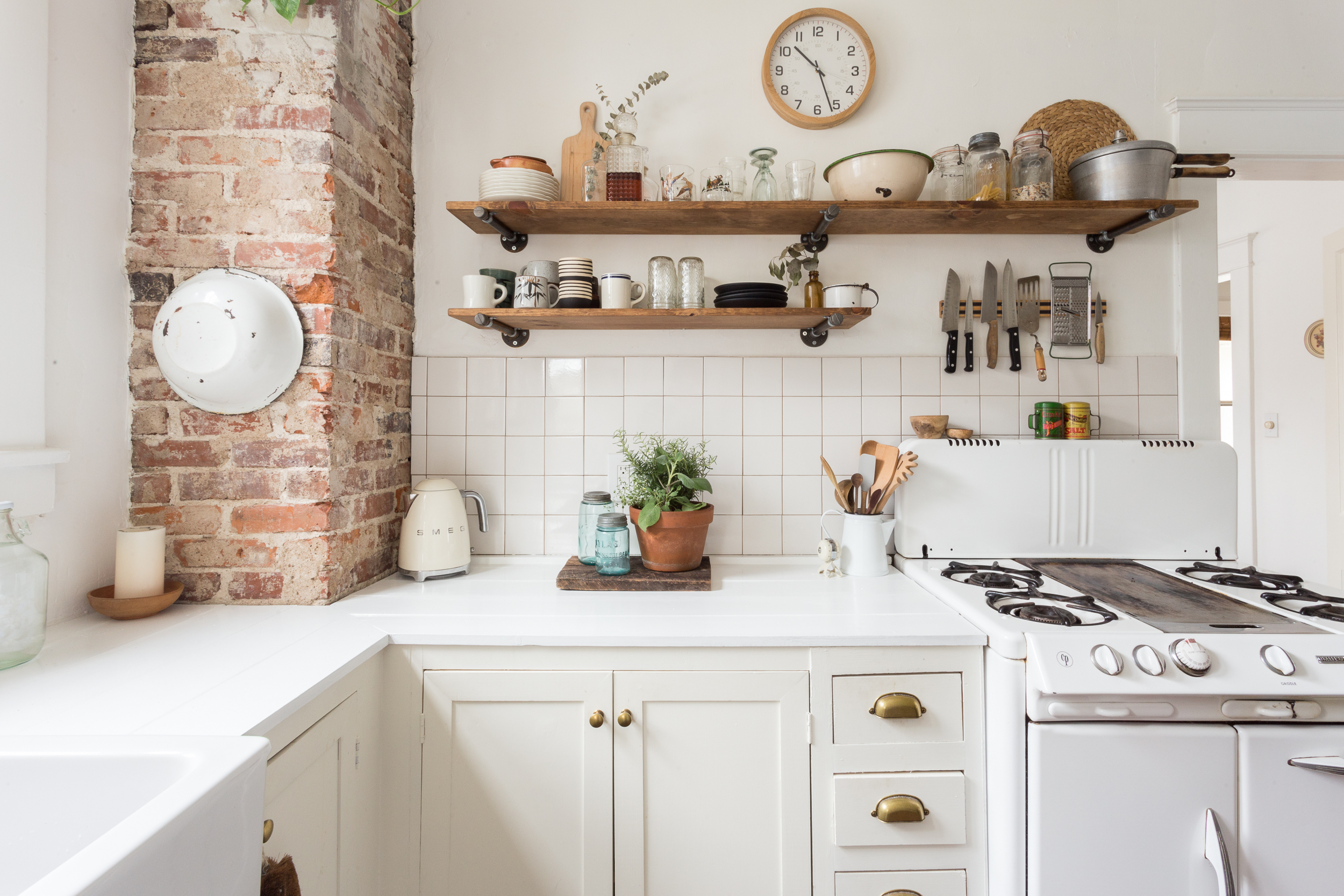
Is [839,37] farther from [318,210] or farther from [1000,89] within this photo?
[318,210]

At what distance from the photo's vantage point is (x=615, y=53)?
193 centimetres

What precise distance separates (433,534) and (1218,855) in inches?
68.1

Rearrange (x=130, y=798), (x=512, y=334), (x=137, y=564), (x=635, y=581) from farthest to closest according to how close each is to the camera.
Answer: (x=512, y=334) → (x=635, y=581) → (x=137, y=564) → (x=130, y=798)

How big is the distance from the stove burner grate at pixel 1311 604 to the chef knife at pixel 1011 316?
82 cm

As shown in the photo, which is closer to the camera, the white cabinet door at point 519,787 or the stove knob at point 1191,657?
the stove knob at point 1191,657

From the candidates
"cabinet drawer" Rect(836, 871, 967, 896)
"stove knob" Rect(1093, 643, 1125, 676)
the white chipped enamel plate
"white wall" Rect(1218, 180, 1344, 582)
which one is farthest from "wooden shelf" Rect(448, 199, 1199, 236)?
"white wall" Rect(1218, 180, 1344, 582)

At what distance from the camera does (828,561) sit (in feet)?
5.71

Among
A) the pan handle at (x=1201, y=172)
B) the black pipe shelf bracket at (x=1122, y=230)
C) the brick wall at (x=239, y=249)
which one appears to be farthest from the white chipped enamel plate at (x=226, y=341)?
the pan handle at (x=1201, y=172)

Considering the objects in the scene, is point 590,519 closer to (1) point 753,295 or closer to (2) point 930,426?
(1) point 753,295

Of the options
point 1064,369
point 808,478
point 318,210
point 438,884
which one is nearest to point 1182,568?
point 1064,369

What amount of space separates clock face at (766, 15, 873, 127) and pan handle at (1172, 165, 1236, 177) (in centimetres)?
94

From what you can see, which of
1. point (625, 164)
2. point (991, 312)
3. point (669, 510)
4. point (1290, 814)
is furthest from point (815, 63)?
point (1290, 814)

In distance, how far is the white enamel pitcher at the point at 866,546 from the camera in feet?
5.65

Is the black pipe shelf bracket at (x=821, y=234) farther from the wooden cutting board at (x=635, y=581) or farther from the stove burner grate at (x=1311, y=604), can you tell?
the stove burner grate at (x=1311, y=604)
